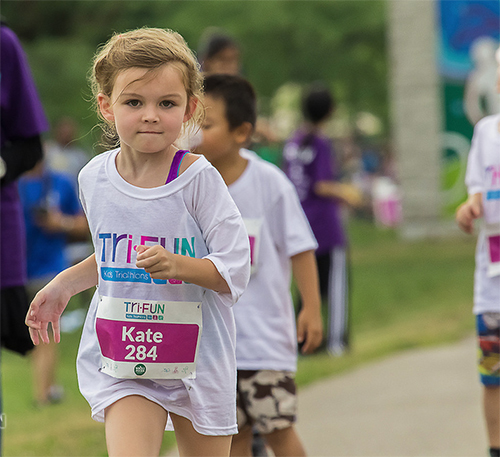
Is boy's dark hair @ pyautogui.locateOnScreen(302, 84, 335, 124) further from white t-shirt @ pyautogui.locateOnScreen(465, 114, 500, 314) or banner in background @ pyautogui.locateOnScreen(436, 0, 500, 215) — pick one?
banner in background @ pyautogui.locateOnScreen(436, 0, 500, 215)

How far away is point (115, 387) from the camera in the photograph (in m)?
2.78

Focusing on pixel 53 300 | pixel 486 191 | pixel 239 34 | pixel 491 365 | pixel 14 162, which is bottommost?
pixel 491 365

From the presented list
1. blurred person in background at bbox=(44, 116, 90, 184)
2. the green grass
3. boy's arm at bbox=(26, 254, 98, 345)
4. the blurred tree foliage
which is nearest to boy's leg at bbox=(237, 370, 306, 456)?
boy's arm at bbox=(26, 254, 98, 345)

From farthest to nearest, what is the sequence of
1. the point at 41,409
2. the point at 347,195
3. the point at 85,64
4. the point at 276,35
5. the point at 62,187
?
the point at 276,35
the point at 85,64
the point at 62,187
the point at 347,195
the point at 41,409

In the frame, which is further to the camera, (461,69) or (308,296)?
(461,69)

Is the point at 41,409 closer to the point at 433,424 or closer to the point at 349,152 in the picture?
the point at 433,424

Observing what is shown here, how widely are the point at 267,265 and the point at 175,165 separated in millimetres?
1100

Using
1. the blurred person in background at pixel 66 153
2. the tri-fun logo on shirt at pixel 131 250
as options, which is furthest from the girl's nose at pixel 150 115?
the blurred person in background at pixel 66 153

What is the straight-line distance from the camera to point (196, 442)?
283cm

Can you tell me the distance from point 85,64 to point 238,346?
533 inches

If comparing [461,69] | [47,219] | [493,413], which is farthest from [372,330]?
[461,69]

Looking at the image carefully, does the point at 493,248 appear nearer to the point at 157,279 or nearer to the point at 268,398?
the point at 268,398

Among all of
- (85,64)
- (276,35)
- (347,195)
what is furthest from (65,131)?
(276,35)

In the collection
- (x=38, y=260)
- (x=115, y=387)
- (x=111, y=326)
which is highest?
(x=111, y=326)
